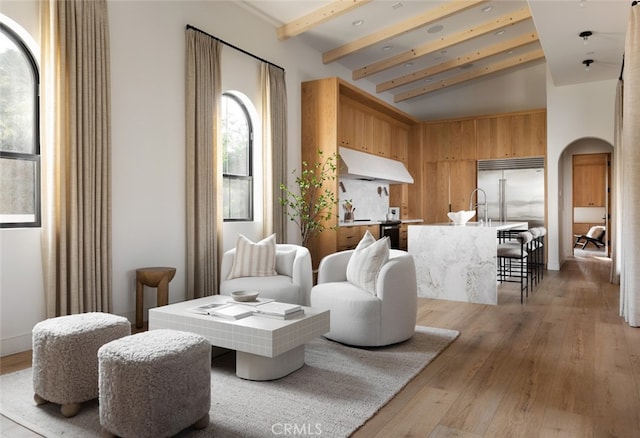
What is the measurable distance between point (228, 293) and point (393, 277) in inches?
59.3

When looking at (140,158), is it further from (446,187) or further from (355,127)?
(446,187)

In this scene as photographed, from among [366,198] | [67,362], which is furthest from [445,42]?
[67,362]

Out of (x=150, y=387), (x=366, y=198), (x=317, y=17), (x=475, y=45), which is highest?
(x=475, y=45)

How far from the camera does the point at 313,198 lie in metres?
6.30

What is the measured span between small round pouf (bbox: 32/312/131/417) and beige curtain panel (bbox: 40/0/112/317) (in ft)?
3.86

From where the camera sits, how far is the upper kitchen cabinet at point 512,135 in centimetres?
815

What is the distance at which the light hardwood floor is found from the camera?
2152 millimetres

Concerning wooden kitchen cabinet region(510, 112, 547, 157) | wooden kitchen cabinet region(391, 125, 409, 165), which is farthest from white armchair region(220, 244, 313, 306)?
wooden kitchen cabinet region(510, 112, 547, 157)

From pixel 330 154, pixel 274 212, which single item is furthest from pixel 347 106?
pixel 274 212

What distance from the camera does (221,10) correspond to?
5.14 metres

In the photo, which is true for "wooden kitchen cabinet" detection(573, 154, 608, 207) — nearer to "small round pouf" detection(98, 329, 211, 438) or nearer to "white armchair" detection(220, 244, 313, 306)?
"white armchair" detection(220, 244, 313, 306)

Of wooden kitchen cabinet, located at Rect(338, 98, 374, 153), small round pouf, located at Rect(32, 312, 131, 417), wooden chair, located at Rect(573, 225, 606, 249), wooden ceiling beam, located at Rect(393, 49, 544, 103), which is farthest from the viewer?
wooden chair, located at Rect(573, 225, 606, 249)

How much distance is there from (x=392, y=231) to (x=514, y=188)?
262cm

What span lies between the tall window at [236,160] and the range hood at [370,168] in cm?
152
